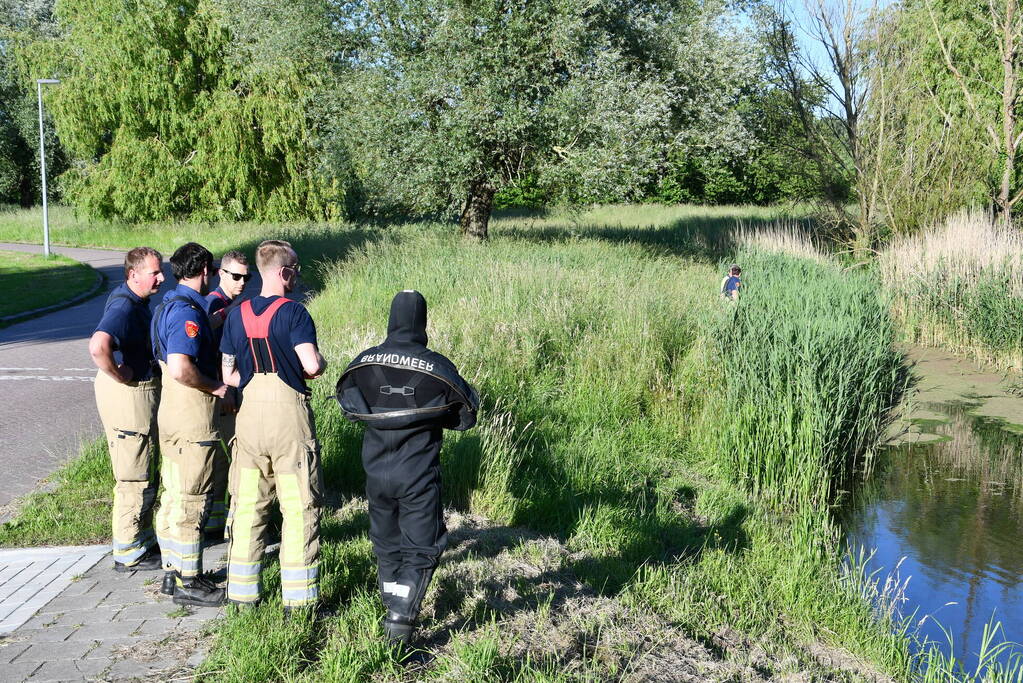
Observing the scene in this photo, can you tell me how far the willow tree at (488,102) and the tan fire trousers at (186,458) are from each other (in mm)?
13724

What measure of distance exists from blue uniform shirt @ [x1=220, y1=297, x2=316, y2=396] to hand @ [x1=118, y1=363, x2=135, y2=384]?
97cm

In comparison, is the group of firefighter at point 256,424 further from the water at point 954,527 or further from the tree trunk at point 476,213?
the tree trunk at point 476,213

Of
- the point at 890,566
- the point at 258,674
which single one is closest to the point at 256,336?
the point at 258,674

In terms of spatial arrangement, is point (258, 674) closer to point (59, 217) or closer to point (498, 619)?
point (498, 619)

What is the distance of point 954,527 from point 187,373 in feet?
21.2

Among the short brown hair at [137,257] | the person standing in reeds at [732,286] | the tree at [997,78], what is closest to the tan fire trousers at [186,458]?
the short brown hair at [137,257]

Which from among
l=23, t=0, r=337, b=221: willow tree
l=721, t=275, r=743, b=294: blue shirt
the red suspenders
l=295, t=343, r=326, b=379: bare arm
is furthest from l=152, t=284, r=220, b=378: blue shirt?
l=23, t=0, r=337, b=221: willow tree

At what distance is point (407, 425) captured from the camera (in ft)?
12.7

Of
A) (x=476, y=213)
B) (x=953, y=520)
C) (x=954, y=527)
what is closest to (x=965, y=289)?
(x=953, y=520)

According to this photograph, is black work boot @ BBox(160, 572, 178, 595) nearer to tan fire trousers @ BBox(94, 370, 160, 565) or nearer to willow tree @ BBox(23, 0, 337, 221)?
tan fire trousers @ BBox(94, 370, 160, 565)

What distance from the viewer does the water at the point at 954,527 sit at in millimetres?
6086

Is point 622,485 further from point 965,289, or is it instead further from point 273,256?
point 965,289

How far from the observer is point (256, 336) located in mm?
4039

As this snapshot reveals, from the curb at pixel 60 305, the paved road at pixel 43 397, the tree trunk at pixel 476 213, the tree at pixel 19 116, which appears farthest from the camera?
the tree at pixel 19 116
